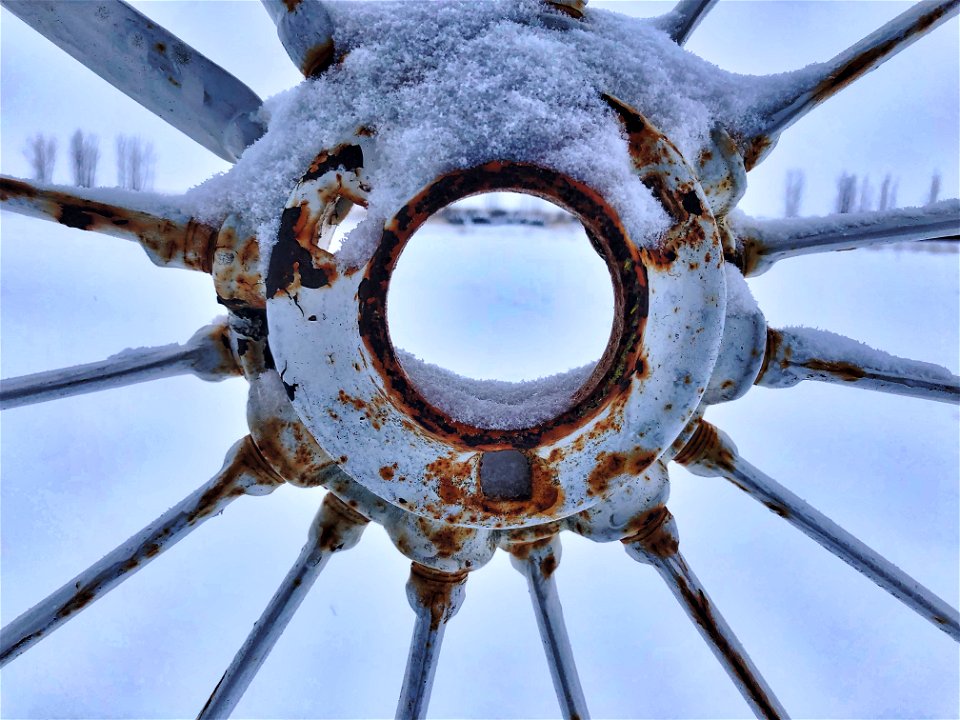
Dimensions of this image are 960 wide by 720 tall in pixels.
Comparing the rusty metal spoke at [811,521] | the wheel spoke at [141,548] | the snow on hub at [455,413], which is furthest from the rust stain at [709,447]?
the wheel spoke at [141,548]

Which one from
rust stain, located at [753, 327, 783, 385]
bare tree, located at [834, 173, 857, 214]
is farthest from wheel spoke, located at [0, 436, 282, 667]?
bare tree, located at [834, 173, 857, 214]

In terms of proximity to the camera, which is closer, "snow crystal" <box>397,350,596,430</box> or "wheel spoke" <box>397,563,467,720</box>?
"snow crystal" <box>397,350,596,430</box>

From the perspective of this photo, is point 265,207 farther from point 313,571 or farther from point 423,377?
point 313,571

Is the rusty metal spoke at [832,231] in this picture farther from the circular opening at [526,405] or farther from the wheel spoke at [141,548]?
the wheel spoke at [141,548]

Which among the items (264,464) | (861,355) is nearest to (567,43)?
(861,355)

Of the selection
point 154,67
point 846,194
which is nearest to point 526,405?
point 154,67

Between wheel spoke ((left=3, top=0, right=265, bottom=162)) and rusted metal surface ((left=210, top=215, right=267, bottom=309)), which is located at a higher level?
wheel spoke ((left=3, top=0, right=265, bottom=162))

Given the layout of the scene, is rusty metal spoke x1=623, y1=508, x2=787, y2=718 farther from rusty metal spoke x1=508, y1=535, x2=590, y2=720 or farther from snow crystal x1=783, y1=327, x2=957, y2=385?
snow crystal x1=783, y1=327, x2=957, y2=385
